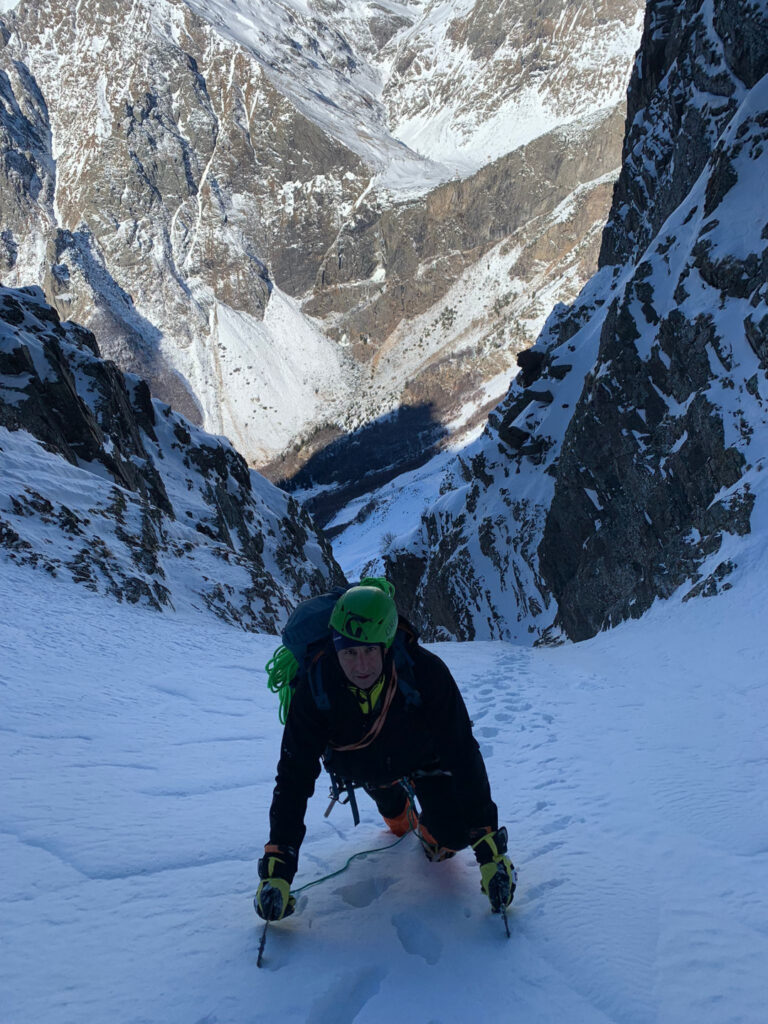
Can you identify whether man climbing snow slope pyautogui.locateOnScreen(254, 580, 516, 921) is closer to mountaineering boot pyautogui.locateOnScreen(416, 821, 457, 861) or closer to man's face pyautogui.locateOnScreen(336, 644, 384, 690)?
man's face pyautogui.locateOnScreen(336, 644, 384, 690)

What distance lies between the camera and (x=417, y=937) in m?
3.03

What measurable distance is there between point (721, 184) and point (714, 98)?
694cm

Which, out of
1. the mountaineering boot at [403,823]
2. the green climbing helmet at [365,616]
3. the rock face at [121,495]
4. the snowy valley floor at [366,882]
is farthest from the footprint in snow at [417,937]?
the rock face at [121,495]

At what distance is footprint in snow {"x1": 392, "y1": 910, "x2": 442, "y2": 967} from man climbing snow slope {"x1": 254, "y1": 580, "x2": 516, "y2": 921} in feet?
1.09

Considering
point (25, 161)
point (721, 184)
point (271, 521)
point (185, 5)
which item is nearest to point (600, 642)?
point (721, 184)

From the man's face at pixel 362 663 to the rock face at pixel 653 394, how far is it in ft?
37.3

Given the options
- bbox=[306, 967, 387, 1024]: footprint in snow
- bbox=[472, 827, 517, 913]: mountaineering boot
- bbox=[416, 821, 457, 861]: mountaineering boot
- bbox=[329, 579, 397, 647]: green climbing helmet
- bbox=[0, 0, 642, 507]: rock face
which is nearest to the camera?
bbox=[306, 967, 387, 1024]: footprint in snow

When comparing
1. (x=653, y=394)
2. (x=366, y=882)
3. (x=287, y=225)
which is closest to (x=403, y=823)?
(x=366, y=882)

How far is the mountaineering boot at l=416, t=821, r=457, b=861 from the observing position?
3.63m

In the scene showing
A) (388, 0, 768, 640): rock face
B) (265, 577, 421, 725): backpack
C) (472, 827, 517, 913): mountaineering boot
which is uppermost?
(388, 0, 768, 640): rock face

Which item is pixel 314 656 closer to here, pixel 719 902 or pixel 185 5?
pixel 719 902

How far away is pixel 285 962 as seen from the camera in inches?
112

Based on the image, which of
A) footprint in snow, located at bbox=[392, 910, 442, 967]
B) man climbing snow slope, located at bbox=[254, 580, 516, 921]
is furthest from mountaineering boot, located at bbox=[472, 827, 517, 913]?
footprint in snow, located at bbox=[392, 910, 442, 967]

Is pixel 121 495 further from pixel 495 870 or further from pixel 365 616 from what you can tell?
pixel 495 870
